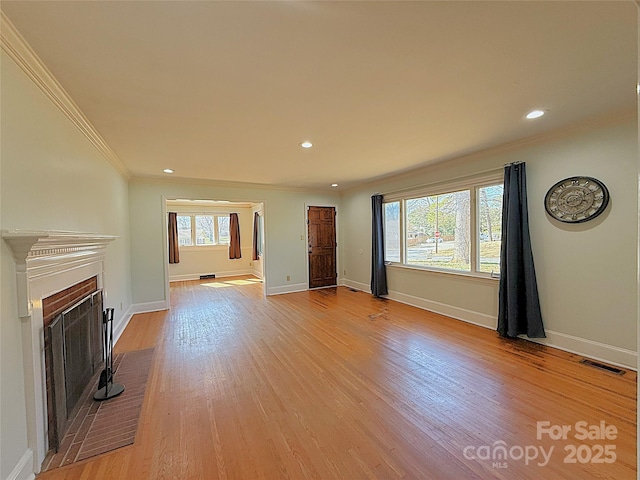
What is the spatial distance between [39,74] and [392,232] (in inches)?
205

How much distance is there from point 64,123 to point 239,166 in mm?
2294

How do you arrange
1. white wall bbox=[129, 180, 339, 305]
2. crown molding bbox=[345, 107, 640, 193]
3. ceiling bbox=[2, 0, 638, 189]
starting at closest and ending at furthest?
ceiling bbox=[2, 0, 638, 189] → crown molding bbox=[345, 107, 640, 193] → white wall bbox=[129, 180, 339, 305]

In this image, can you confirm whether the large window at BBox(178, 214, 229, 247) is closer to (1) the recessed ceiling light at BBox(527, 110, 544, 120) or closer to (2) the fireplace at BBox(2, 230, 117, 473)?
(2) the fireplace at BBox(2, 230, 117, 473)

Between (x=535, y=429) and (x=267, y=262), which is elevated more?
(x=267, y=262)

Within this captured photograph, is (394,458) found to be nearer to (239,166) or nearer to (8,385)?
(8,385)

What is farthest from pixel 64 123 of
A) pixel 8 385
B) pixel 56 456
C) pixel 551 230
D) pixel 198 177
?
pixel 551 230

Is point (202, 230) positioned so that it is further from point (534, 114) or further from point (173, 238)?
point (534, 114)

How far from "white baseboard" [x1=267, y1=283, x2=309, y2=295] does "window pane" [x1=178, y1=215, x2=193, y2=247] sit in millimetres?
3991

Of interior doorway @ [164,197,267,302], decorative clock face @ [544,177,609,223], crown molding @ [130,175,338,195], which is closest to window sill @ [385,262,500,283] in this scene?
decorative clock face @ [544,177,609,223]

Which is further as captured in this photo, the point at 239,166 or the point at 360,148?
the point at 239,166

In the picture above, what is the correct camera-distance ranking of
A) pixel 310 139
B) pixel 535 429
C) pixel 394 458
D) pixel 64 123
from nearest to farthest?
pixel 394 458
pixel 535 429
pixel 64 123
pixel 310 139

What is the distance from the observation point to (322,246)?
699cm

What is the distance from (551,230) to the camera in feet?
10.4

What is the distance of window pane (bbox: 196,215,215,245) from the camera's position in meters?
8.68
